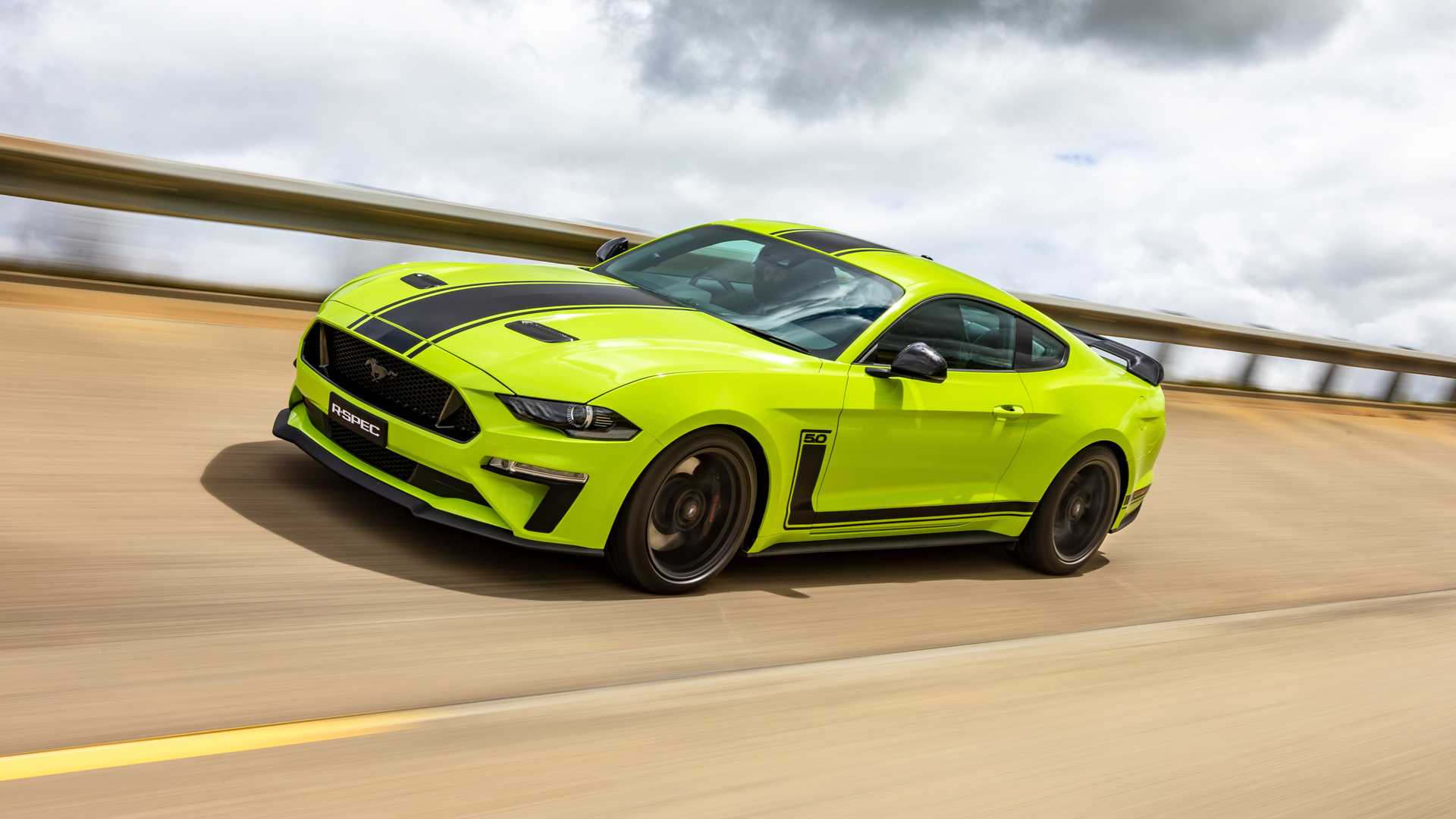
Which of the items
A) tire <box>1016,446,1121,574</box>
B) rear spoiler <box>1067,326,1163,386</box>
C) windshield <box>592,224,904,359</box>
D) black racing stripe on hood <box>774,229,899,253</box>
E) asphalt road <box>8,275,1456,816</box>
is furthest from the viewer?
rear spoiler <box>1067,326,1163,386</box>

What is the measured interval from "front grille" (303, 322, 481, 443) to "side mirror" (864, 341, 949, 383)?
1.76m

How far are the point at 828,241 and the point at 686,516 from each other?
200cm

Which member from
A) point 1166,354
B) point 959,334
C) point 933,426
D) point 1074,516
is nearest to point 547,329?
point 933,426

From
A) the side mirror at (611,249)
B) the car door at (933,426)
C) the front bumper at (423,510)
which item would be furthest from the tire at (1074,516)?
the front bumper at (423,510)

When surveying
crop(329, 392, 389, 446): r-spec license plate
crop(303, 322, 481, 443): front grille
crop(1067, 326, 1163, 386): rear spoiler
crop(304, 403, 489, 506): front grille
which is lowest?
crop(304, 403, 489, 506): front grille

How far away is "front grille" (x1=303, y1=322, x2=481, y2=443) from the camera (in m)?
4.63

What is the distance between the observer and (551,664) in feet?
13.9

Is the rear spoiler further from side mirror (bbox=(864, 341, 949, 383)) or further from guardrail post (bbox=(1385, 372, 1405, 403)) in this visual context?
guardrail post (bbox=(1385, 372, 1405, 403))

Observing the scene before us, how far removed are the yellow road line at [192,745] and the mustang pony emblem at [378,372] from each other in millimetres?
1598

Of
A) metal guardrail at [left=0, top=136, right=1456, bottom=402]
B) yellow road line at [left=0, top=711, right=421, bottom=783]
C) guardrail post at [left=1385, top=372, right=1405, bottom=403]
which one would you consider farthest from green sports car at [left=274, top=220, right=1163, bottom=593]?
guardrail post at [left=1385, top=372, right=1405, bottom=403]

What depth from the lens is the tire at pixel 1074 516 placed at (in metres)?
6.63

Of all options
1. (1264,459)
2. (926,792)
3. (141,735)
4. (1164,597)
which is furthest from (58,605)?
(1264,459)

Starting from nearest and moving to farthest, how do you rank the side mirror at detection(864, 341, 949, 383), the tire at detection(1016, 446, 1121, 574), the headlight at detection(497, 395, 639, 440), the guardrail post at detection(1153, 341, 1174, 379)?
the headlight at detection(497, 395, 639, 440), the side mirror at detection(864, 341, 949, 383), the tire at detection(1016, 446, 1121, 574), the guardrail post at detection(1153, 341, 1174, 379)

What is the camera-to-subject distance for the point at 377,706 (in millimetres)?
3641
